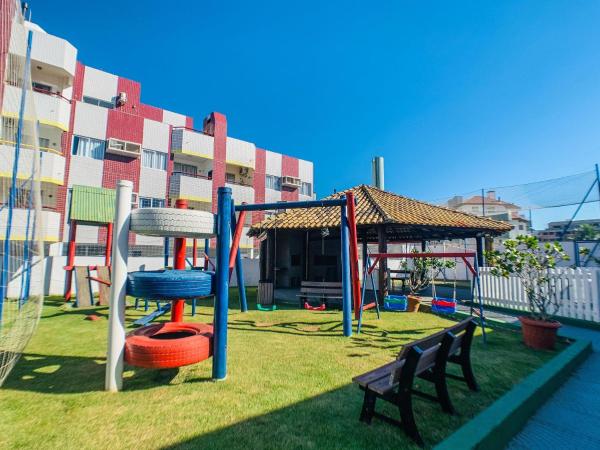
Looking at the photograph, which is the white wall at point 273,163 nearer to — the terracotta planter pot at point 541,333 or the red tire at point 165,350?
the terracotta planter pot at point 541,333

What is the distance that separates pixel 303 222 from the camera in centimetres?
1230

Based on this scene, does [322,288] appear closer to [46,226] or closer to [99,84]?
[46,226]

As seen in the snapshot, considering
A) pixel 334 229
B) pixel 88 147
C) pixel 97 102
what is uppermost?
pixel 97 102

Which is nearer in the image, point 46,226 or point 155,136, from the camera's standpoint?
point 46,226

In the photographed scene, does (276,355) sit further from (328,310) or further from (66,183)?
(66,183)

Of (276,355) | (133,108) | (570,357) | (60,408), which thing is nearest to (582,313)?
(570,357)

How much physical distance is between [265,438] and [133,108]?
85.7ft

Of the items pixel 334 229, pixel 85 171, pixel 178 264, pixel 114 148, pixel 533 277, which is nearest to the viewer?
pixel 178 264

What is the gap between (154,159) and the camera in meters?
21.5

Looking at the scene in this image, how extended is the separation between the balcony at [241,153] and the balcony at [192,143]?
1930mm

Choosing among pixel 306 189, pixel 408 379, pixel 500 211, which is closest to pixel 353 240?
pixel 408 379

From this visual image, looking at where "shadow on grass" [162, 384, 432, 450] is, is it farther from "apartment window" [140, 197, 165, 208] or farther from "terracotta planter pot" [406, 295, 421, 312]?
"apartment window" [140, 197, 165, 208]

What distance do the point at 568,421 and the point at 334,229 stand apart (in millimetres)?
10624

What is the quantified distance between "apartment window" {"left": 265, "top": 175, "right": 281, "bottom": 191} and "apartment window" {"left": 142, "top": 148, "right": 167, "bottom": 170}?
10156 millimetres
